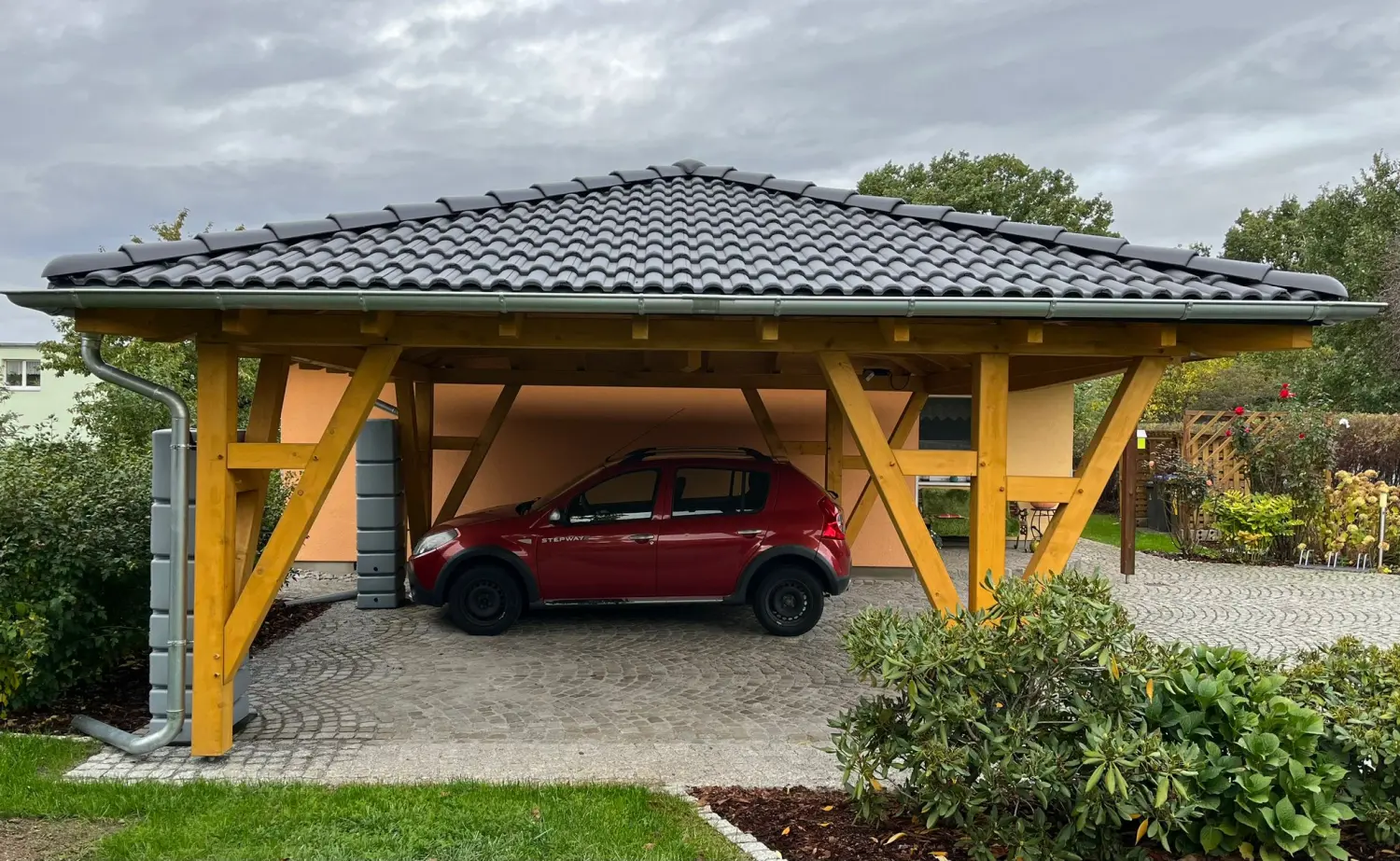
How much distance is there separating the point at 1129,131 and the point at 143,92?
65.2 ft

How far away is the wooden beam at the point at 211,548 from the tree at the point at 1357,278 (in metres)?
23.9

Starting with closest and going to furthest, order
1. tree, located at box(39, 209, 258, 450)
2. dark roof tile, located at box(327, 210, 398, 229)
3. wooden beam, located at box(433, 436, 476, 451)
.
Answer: dark roof tile, located at box(327, 210, 398, 229)
wooden beam, located at box(433, 436, 476, 451)
tree, located at box(39, 209, 258, 450)

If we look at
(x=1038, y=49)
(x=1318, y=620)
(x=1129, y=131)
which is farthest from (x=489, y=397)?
(x=1129, y=131)

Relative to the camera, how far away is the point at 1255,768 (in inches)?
127

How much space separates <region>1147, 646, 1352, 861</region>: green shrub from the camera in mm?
3137

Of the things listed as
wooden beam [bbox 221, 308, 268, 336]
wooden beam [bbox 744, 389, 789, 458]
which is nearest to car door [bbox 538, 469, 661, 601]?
wooden beam [bbox 744, 389, 789, 458]

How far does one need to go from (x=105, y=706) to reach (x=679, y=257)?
4716mm

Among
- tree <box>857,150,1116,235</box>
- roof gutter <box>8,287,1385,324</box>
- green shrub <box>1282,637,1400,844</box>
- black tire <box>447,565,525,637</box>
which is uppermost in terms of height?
tree <box>857,150,1116,235</box>

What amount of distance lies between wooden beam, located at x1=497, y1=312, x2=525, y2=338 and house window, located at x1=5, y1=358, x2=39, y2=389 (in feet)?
111

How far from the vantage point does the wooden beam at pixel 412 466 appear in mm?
8320

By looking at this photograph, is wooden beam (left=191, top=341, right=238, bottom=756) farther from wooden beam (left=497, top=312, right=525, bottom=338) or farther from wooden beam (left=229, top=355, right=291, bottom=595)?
wooden beam (left=497, top=312, right=525, bottom=338)

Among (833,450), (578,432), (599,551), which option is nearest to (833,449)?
(833,450)

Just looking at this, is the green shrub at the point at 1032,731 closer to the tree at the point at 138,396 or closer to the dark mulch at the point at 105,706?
the dark mulch at the point at 105,706

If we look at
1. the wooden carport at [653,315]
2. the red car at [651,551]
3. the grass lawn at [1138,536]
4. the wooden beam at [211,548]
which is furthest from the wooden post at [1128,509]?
the wooden beam at [211,548]
